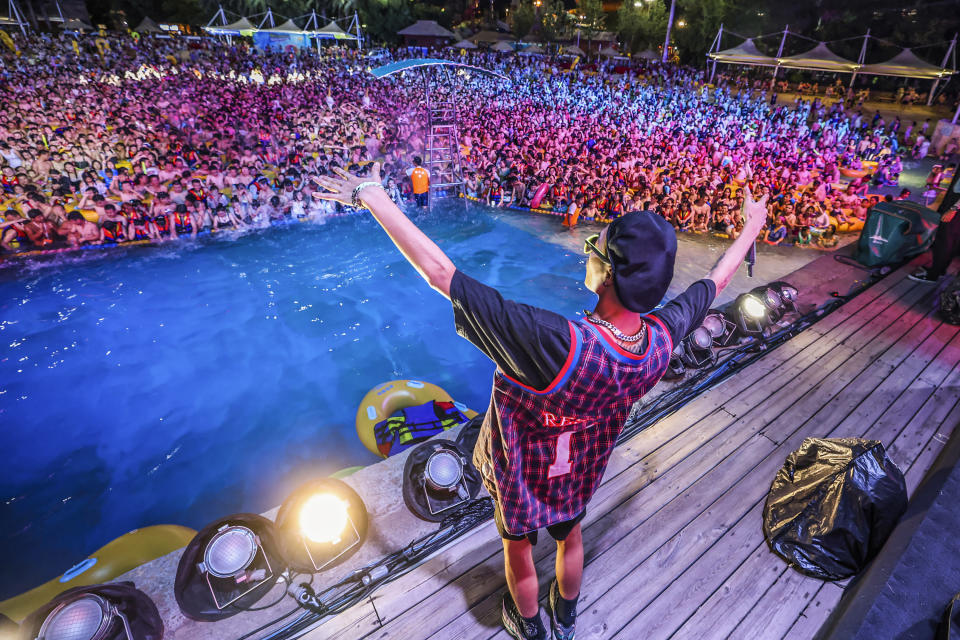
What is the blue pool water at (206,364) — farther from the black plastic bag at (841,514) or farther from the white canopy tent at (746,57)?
the white canopy tent at (746,57)

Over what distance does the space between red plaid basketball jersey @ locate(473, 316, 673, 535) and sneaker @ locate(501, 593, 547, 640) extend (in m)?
0.70

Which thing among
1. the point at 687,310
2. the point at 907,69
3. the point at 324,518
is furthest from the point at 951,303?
the point at 907,69

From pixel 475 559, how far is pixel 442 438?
1.09 m

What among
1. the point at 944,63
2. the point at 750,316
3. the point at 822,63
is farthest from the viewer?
the point at 822,63

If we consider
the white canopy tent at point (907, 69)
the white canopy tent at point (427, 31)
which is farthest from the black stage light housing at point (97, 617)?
the white canopy tent at point (427, 31)

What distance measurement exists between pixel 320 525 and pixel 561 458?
1.72 metres

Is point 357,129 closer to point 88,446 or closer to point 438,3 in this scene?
point 88,446

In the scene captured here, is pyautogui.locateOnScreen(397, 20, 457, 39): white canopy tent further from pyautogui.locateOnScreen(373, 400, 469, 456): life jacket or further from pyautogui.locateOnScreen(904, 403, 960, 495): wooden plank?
pyautogui.locateOnScreen(904, 403, 960, 495): wooden plank

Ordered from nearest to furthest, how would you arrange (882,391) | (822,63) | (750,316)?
(882,391) → (750,316) → (822,63)

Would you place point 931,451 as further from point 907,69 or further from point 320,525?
point 907,69

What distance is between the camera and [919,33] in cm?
2681

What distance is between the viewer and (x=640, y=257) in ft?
4.03

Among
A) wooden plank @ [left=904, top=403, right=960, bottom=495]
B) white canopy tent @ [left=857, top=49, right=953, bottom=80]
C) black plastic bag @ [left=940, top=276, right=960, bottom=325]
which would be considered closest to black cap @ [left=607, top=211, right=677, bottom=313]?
wooden plank @ [left=904, top=403, right=960, bottom=495]

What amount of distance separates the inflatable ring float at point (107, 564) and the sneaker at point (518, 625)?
8.20 ft
